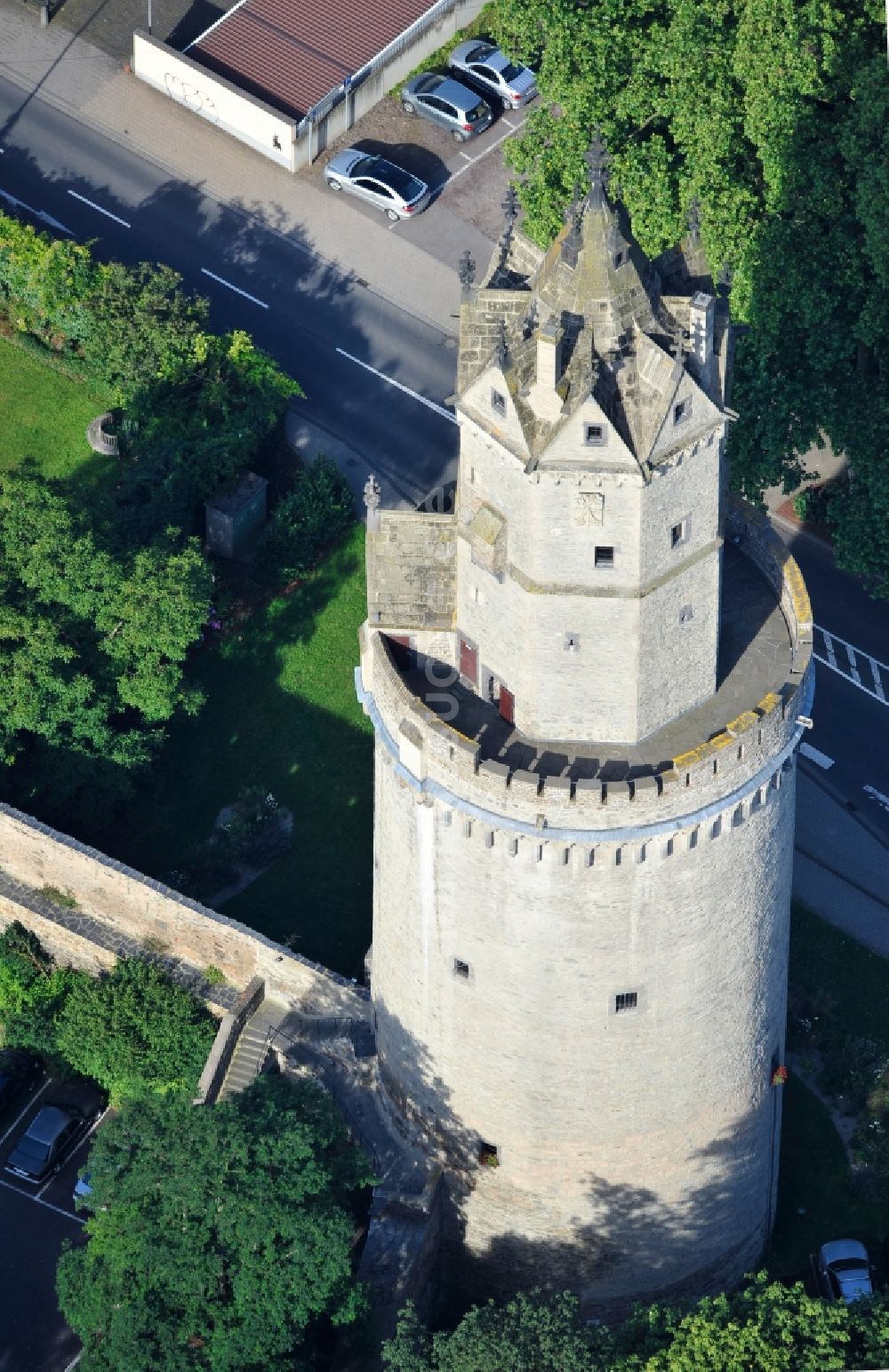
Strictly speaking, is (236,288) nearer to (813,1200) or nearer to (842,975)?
(842,975)

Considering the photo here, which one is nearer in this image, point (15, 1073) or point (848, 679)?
point (15, 1073)

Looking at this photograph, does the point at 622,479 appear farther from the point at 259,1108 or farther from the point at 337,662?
the point at 337,662

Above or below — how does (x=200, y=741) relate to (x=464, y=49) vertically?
below

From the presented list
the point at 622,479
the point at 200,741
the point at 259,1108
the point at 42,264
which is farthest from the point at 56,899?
the point at 622,479

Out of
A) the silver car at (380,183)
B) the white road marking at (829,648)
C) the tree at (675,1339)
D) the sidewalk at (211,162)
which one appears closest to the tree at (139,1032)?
the tree at (675,1339)

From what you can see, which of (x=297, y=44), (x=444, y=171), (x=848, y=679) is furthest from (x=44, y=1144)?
(x=297, y=44)

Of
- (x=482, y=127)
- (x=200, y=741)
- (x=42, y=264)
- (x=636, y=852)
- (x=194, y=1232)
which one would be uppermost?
(x=482, y=127)
